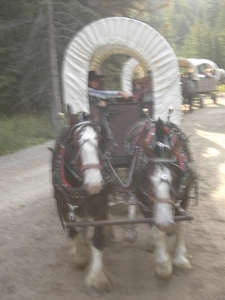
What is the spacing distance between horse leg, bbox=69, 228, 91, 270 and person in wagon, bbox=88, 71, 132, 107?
6.65ft

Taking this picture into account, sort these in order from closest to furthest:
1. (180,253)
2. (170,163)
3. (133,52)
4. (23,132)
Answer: (170,163)
(180,253)
(133,52)
(23,132)

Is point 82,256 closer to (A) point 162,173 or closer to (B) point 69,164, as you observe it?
(B) point 69,164

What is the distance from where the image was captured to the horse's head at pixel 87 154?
3098 millimetres

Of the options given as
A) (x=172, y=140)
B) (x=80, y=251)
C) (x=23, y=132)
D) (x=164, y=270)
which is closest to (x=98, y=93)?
(x=172, y=140)

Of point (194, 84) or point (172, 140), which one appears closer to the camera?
point (172, 140)

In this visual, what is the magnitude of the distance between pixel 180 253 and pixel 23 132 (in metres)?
8.58

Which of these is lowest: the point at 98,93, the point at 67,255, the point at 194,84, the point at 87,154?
the point at 194,84

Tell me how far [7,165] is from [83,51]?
4.00m

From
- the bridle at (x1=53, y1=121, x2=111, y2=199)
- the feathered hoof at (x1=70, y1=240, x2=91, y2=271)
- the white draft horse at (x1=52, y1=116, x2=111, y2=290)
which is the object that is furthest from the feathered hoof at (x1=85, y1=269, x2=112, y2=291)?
the bridle at (x1=53, y1=121, x2=111, y2=199)

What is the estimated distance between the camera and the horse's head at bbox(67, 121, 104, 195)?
3098 mm

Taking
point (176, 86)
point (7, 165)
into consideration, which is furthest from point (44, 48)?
point (176, 86)

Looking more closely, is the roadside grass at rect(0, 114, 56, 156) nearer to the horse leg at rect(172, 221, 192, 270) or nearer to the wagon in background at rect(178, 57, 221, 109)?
the wagon in background at rect(178, 57, 221, 109)

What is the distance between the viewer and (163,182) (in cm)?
332

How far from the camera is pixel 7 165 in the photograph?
8953 millimetres
